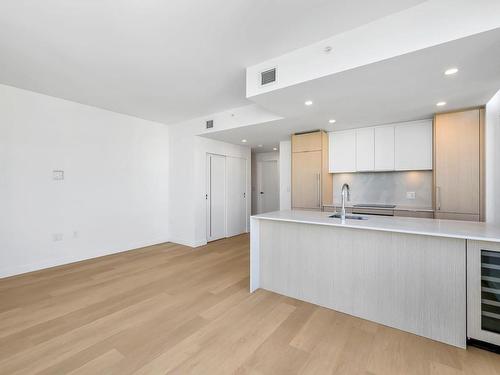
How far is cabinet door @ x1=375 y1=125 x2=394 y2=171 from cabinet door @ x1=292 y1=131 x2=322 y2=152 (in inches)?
39.1

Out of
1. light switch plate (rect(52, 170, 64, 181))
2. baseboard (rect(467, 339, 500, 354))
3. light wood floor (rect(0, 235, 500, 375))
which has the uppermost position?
light switch plate (rect(52, 170, 64, 181))

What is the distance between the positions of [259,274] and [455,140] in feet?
10.7

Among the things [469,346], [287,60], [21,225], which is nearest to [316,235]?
[469,346]

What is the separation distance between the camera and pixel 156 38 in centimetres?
229

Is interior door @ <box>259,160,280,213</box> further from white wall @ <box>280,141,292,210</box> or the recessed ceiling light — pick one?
the recessed ceiling light

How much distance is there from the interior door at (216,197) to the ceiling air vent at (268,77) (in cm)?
304

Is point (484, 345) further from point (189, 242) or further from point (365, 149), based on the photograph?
point (189, 242)

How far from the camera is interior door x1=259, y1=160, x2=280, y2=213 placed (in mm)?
7176

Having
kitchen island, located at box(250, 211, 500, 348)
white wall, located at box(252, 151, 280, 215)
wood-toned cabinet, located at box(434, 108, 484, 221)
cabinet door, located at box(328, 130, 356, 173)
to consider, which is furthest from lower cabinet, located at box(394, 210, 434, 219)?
white wall, located at box(252, 151, 280, 215)

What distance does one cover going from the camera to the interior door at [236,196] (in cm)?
609

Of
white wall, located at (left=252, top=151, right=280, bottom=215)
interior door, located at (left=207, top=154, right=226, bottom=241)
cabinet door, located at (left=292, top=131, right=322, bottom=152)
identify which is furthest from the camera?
white wall, located at (left=252, top=151, right=280, bottom=215)

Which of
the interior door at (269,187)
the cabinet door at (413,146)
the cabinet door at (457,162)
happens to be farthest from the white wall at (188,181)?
the cabinet door at (457,162)

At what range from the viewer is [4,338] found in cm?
205

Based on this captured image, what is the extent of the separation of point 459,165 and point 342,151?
176 centimetres
